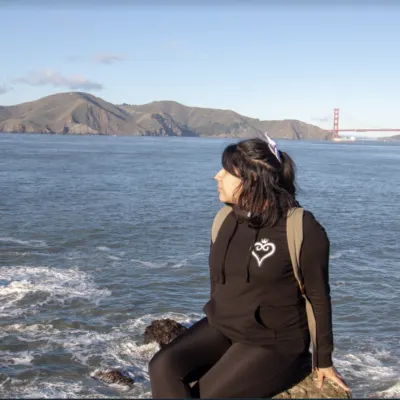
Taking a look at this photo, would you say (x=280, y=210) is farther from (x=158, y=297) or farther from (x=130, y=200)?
(x=130, y=200)

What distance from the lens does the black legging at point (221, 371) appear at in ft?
9.78

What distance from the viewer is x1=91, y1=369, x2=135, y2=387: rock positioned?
774 centimetres

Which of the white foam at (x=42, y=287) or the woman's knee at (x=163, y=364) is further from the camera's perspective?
the white foam at (x=42, y=287)

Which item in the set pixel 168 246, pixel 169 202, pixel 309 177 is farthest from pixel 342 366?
pixel 309 177

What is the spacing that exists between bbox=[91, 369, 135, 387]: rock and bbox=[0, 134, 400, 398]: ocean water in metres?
0.11

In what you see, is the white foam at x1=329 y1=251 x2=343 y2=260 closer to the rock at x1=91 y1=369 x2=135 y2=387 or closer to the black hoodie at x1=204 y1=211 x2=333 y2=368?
the rock at x1=91 y1=369 x2=135 y2=387

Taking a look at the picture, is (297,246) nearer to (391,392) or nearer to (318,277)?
(318,277)

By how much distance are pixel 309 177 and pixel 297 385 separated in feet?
140

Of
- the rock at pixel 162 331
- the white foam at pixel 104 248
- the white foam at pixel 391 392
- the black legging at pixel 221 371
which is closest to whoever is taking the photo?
the black legging at pixel 221 371

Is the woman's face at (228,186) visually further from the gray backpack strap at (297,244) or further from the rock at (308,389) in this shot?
the rock at (308,389)

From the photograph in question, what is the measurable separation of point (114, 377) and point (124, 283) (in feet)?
17.9

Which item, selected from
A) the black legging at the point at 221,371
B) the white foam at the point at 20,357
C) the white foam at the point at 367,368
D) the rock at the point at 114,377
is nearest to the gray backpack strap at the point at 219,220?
the black legging at the point at 221,371

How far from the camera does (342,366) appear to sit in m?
8.70

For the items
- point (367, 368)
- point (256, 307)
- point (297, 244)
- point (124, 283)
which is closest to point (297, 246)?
point (297, 244)
